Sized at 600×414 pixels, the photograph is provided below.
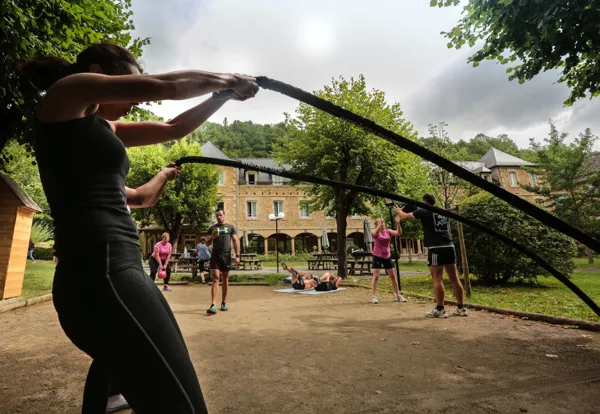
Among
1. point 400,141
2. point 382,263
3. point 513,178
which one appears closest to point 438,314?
point 382,263

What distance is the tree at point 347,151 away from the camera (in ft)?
59.3

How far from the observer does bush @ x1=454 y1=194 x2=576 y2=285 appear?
11.1m

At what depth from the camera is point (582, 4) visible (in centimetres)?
478

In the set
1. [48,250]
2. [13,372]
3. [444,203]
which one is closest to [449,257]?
[13,372]

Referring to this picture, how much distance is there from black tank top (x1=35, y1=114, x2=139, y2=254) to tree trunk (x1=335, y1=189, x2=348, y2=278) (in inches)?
658

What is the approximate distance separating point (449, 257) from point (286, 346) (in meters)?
4.11

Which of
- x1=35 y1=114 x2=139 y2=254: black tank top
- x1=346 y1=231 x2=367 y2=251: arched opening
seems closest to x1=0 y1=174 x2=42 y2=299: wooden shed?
x1=35 y1=114 x2=139 y2=254: black tank top

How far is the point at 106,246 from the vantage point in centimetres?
130

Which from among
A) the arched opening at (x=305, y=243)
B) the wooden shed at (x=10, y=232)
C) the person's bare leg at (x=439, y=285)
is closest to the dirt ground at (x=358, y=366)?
the person's bare leg at (x=439, y=285)

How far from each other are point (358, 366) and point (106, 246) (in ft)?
12.0

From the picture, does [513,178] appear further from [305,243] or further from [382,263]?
[382,263]

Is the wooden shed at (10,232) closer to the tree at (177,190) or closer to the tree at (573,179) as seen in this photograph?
the tree at (177,190)

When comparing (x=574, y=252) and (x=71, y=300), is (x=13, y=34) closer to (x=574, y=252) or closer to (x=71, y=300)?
(x=71, y=300)

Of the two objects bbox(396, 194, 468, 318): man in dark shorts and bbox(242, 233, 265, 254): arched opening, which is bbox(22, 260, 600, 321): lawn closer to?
bbox(396, 194, 468, 318): man in dark shorts
